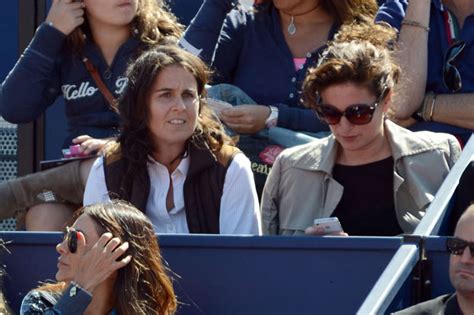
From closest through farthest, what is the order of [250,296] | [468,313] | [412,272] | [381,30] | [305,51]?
[468,313] → [412,272] → [250,296] → [381,30] → [305,51]

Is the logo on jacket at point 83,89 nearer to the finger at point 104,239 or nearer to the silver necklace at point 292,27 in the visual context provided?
the silver necklace at point 292,27

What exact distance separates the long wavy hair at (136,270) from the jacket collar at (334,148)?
33.6 inches

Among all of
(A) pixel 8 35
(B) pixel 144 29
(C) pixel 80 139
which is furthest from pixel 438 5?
(A) pixel 8 35

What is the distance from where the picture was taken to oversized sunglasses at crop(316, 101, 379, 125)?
429 centimetres

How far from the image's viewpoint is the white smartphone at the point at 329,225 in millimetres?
4062

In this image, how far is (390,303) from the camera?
11.3ft

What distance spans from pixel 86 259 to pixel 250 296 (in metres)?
0.59

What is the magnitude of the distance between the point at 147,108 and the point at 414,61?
4.00ft

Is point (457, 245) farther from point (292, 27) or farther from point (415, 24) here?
point (292, 27)

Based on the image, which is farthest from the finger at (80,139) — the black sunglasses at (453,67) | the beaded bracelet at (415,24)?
the black sunglasses at (453,67)

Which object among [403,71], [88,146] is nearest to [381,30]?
[403,71]

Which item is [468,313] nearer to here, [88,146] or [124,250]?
[124,250]

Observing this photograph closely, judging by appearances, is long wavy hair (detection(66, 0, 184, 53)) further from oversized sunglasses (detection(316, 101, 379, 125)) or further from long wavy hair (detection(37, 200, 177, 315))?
long wavy hair (detection(37, 200, 177, 315))

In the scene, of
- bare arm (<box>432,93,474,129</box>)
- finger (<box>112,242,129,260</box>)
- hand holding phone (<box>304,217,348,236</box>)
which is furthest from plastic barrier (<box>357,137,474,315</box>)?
finger (<box>112,242,129,260</box>)
